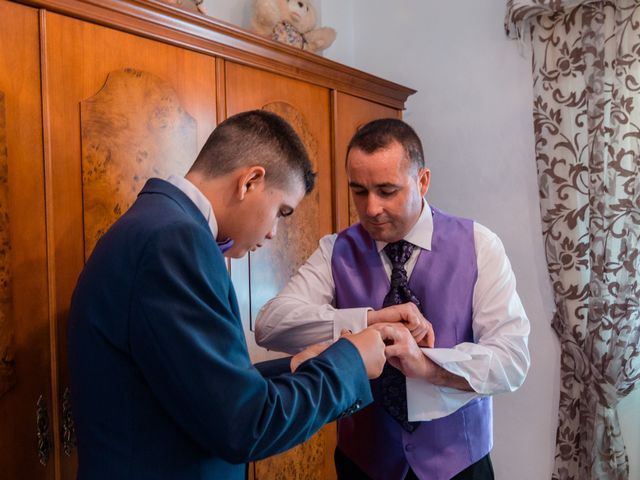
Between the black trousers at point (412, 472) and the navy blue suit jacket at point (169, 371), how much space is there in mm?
627

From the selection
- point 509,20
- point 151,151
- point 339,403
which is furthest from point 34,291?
point 509,20

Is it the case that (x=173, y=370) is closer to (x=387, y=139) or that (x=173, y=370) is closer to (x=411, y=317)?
(x=411, y=317)

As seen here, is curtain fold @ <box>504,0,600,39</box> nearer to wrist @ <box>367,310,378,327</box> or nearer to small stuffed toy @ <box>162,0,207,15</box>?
small stuffed toy @ <box>162,0,207,15</box>

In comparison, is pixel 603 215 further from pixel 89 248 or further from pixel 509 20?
pixel 89 248

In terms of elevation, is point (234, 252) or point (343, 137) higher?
point (343, 137)

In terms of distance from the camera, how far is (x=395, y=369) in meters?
1.58

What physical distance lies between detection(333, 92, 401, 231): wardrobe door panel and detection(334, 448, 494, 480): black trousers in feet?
3.92

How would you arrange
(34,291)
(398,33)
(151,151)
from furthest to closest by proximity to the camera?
1. (398,33)
2. (151,151)
3. (34,291)

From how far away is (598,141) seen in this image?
2.68 m

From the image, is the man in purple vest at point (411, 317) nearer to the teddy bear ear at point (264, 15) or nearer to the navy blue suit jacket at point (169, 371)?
the navy blue suit jacket at point (169, 371)

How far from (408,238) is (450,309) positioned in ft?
0.77

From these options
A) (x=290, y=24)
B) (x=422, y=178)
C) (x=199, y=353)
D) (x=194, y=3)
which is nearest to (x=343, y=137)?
(x=290, y=24)

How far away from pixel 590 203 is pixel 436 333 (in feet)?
5.06

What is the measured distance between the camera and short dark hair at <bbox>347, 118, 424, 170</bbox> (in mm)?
1604
